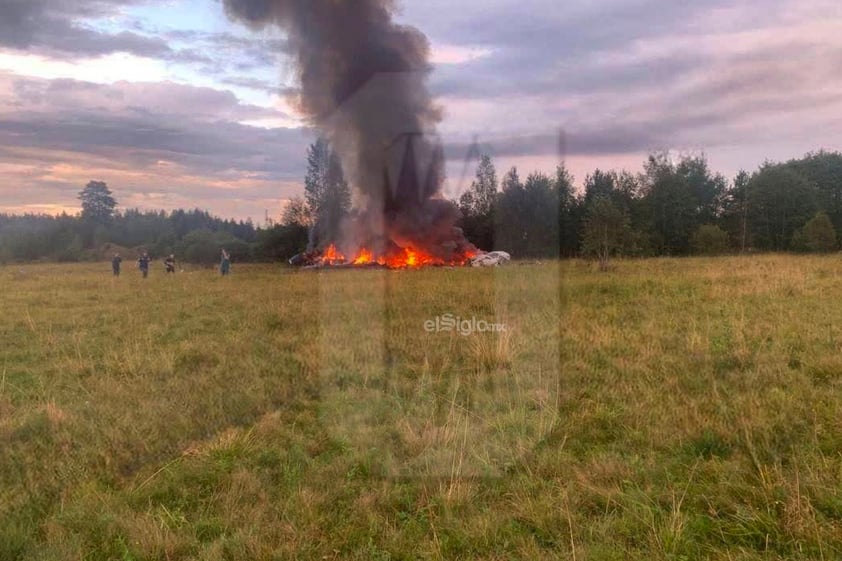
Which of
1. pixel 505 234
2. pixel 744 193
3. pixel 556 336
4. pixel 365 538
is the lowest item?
pixel 365 538

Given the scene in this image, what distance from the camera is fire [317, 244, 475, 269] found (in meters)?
33.9

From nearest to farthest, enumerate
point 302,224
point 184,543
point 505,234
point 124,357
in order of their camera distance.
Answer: point 184,543 < point 124,357 < point 505,234 < point 302,224

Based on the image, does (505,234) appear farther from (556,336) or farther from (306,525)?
(306,525)

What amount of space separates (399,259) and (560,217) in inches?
646

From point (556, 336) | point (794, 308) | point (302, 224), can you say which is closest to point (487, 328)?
point (556, 336)

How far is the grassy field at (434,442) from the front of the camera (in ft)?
11.5

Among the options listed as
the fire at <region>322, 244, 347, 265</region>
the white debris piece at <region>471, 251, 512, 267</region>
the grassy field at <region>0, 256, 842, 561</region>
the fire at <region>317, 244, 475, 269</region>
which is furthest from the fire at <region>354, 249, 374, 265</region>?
the grassy field at <region>0, 256, 842, 561</region>

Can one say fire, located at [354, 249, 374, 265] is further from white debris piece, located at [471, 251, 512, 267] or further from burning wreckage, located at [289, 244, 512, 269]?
white debris piece, located at [471, 251, 512, 267]

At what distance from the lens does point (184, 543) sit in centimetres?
350

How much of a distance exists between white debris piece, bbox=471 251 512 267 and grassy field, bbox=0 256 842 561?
22004 mm

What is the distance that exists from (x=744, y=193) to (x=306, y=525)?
199ft

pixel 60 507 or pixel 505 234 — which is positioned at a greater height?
pixel 505 234

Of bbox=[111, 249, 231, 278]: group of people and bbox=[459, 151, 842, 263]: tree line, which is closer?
bbox=[111, 249, 231, 278]: group of people

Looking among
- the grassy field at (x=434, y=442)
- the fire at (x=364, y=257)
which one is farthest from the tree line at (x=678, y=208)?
the grassy field at (x=434, y=442)
